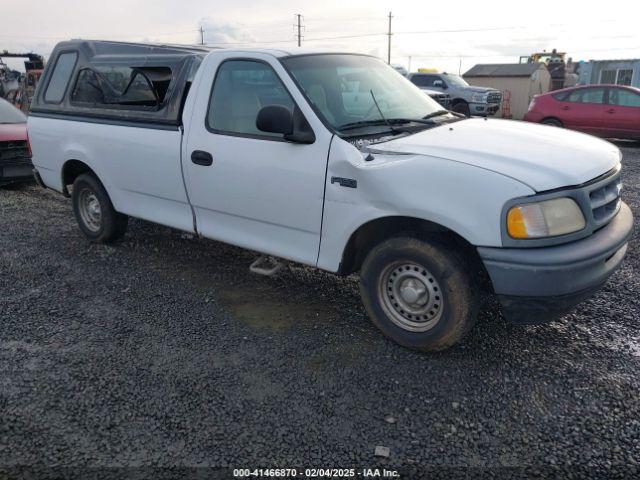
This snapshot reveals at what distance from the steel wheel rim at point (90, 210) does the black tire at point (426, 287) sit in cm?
342

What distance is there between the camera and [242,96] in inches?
157

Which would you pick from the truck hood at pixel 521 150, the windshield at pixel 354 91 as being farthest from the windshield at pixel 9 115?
the truck hood at pixel 521 150

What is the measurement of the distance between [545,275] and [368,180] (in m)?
1.16

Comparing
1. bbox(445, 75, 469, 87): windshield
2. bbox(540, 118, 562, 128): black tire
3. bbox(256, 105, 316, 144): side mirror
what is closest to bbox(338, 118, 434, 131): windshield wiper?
bbox(256, 105, 316, 144): side mirror

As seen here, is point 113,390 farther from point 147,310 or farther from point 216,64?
point 216,64

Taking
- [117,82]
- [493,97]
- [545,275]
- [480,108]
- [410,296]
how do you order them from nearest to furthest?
[545,275] → [410,296] → [117,82] → [480,108] → [493,97]

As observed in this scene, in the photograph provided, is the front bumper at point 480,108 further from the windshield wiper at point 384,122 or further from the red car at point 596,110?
the windshield wiper at point 384,122

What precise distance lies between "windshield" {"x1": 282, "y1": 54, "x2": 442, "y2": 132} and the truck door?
149 millimetres

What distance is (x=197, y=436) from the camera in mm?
2711

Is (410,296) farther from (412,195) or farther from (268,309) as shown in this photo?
(268,309)

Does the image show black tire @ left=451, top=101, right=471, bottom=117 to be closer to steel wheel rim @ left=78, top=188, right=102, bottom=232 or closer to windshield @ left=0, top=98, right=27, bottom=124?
windshield @ left=0, top=98, right=27, bottom=124

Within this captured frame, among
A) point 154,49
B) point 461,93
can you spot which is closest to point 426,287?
point 154,49

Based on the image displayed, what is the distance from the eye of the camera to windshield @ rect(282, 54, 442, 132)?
369 cm

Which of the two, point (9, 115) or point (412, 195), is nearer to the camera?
point (412, 195)
